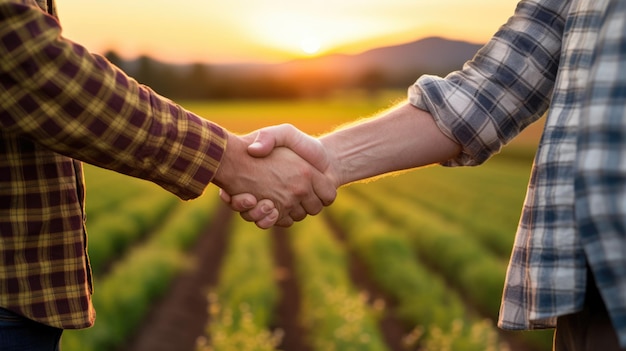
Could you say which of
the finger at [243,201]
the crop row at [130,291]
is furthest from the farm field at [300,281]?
the finger at [243,201]

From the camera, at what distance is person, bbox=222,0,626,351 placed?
4.42 feet

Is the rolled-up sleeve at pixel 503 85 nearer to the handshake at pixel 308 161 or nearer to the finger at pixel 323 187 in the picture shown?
the handshake at pixel 308 161

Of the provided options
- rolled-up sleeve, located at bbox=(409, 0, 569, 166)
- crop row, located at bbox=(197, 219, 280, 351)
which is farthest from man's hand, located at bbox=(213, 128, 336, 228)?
crop row, located at bbox=(197, 219, 280, 351)

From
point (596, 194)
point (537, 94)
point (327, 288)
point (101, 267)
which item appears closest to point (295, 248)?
point (101, 267)

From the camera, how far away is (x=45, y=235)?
66.2 inches

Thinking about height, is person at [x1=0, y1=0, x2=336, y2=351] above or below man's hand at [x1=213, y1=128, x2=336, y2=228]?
above

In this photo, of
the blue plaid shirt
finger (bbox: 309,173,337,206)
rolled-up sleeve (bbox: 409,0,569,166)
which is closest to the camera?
the blue plaid shirt

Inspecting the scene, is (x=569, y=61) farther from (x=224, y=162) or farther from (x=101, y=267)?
(x=101, y=267)

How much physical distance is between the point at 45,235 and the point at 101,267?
20.9ft

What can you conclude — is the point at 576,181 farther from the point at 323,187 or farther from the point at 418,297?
the point at 418,297

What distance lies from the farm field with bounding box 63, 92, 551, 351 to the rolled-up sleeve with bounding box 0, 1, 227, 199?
29.0 inches

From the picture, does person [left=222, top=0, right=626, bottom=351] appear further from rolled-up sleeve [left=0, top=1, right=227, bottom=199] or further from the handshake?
rolled-up sleeve [left=0, top=1, right=227, bottom=199]

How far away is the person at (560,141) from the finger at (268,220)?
62 centimetres

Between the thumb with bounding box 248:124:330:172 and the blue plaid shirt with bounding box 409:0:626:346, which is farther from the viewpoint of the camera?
the thumb with bounding box 248:124:330:172
